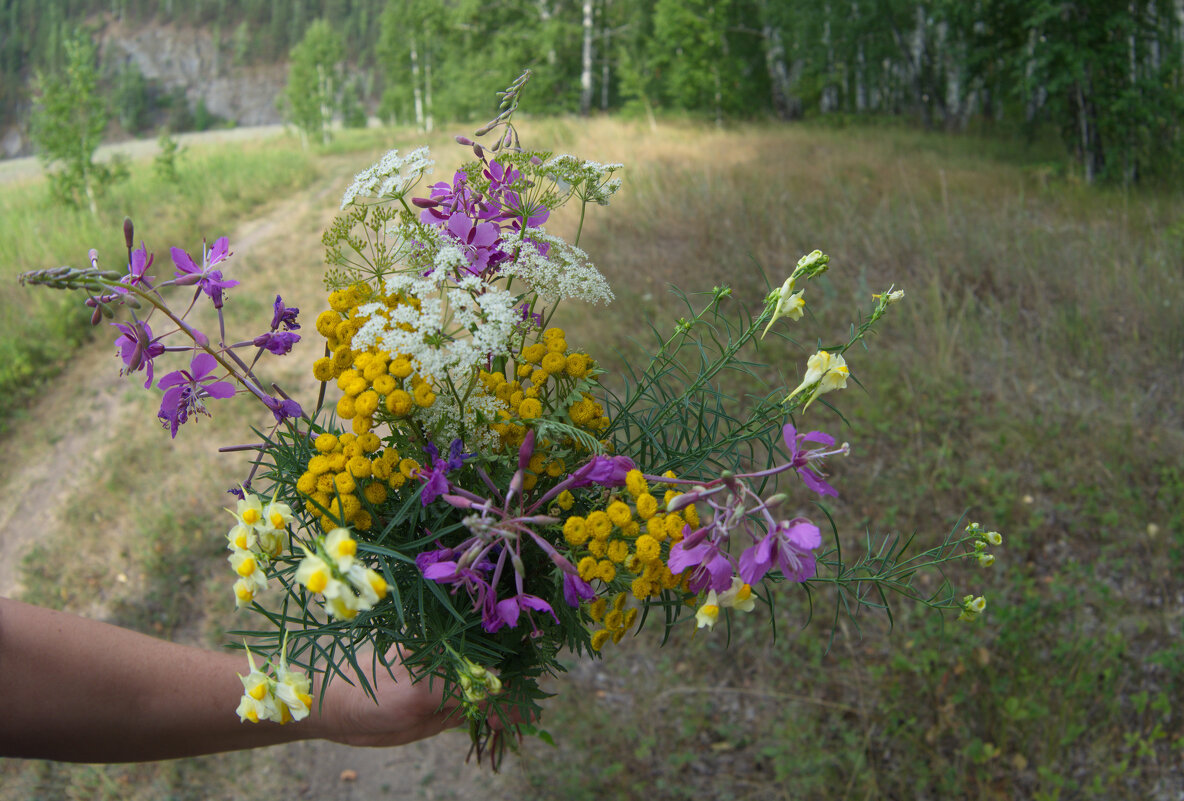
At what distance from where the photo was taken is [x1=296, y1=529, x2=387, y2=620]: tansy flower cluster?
0.61 meters

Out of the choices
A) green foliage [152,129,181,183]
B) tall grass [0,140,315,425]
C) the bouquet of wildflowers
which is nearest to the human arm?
Result: the bouquet of wildflowers

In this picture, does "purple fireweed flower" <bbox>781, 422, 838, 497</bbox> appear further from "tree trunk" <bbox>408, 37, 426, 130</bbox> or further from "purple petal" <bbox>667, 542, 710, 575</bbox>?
"tree trunk" <bbox>408, 37, 426, 130</bbox>

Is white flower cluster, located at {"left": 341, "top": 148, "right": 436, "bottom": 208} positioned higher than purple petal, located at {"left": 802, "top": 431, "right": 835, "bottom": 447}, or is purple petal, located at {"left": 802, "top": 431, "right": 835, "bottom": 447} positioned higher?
white flower cluster, located at {"left": 341, "top": 148, "right": 436, "bottom": 208}

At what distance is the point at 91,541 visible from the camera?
4004 millimetres

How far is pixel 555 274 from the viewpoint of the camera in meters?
0.88

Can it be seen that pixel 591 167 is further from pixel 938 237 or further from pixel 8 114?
pixel 8 114

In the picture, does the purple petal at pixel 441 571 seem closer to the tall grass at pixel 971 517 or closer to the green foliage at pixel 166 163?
the tall grass at pixel 971 517

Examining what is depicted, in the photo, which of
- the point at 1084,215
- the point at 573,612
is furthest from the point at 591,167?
the point at 1084,215

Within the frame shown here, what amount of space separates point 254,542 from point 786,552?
572 mm

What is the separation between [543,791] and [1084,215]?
227 inches

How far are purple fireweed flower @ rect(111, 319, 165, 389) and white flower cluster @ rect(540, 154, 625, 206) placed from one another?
1.68 ft

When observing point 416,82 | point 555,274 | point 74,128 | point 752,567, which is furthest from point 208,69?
point 752,567

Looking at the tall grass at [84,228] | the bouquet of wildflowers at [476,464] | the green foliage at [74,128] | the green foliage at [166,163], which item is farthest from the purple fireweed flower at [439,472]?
the green foliage at [166,163]

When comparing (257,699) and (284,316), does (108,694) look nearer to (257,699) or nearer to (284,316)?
(257,699)
